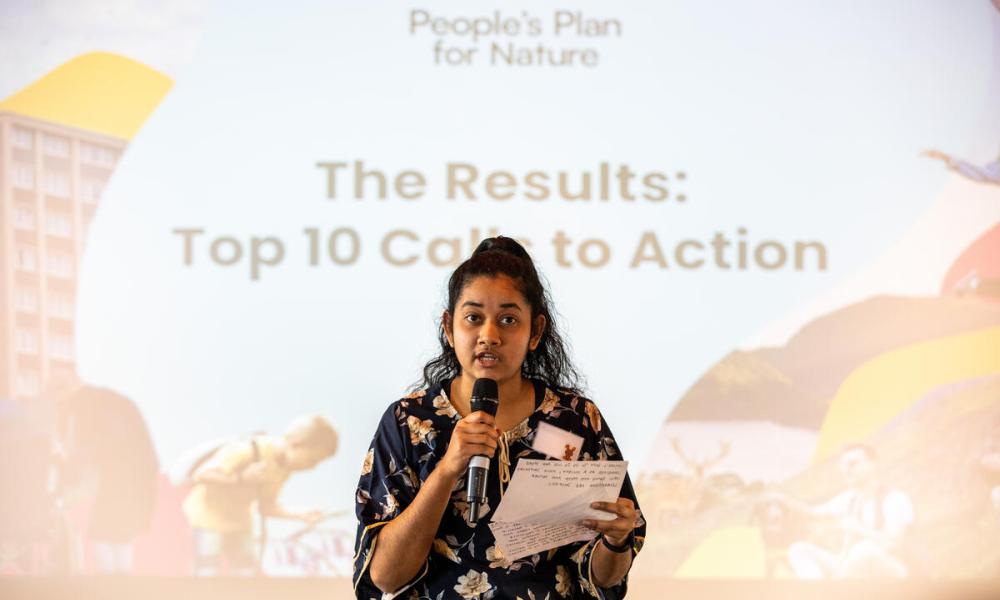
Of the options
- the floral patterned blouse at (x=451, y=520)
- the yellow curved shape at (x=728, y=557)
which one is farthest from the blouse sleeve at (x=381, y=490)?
the yellow curved shape at (x=728, y=557)

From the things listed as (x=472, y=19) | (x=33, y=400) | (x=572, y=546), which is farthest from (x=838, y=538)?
(x=33, y=400)

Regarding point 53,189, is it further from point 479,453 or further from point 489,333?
point 479,453

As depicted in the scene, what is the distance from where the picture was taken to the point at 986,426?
414cm

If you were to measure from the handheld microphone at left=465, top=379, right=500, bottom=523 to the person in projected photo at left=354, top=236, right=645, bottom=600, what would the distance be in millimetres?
16

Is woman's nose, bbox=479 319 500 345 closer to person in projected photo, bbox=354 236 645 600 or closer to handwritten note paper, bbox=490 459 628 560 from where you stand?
person in projected photo, bbox=354 236 645 600

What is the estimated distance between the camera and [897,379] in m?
4.11

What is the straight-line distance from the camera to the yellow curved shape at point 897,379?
13.4 ft

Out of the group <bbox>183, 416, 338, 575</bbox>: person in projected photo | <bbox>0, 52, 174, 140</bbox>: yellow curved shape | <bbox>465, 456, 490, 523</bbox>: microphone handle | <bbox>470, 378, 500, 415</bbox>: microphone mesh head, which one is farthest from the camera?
<bbox>0, 52, 174, 140</bbox>: yellow curved shape

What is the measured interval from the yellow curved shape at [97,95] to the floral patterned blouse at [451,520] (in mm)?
2690

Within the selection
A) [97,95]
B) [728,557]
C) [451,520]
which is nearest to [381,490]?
[451,520]

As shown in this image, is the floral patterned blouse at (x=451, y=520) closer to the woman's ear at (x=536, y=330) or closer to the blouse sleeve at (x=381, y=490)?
the blouse sleeve at (x=381, y=490)

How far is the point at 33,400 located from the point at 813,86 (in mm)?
3042

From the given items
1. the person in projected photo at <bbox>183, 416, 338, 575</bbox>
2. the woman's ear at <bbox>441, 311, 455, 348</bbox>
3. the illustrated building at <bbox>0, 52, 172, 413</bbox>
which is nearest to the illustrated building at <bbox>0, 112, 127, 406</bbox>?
the illustrated building at <bbox>0, 52, 172, 413</bbox>

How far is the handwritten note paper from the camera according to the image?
1.68 m
